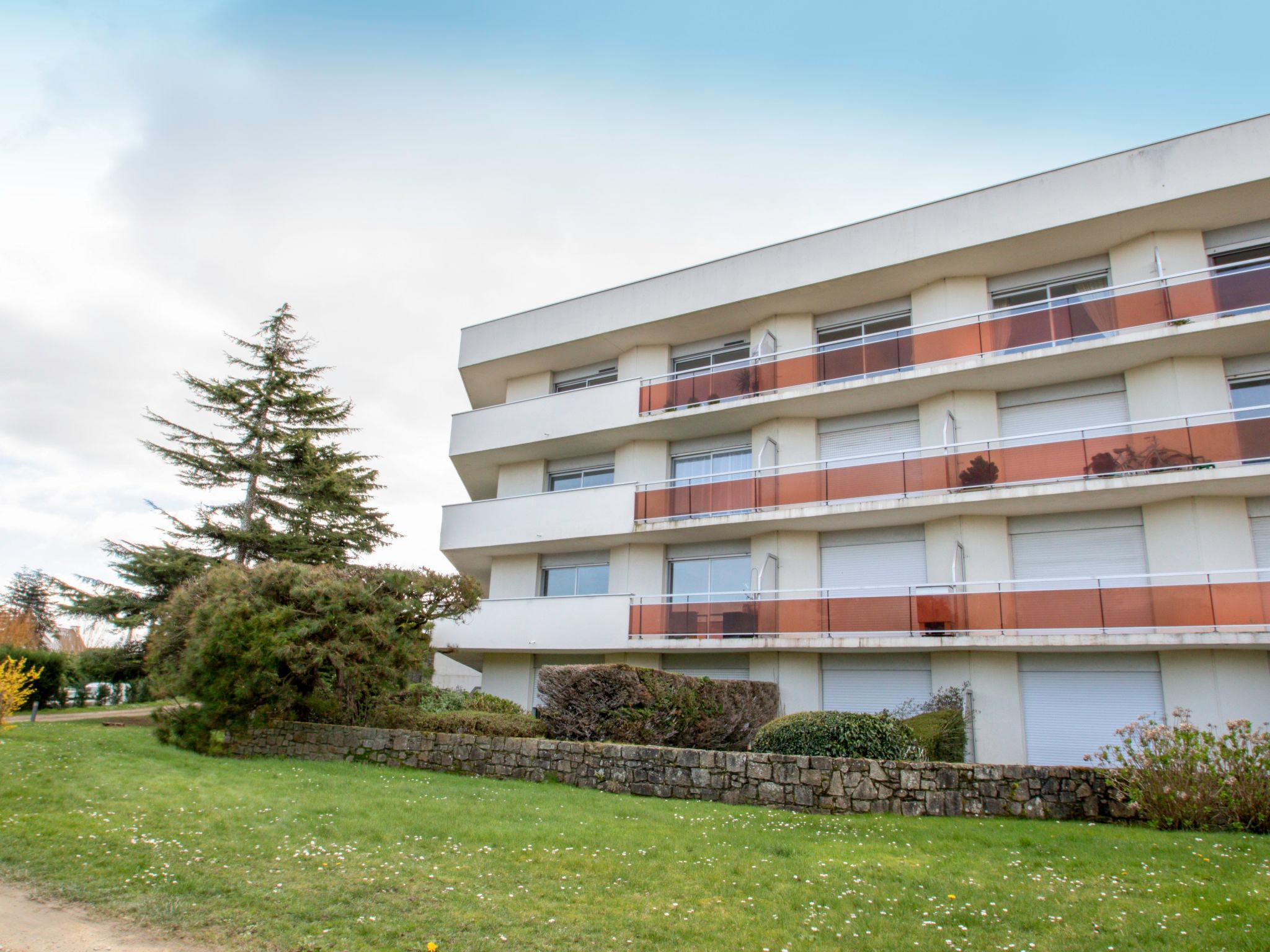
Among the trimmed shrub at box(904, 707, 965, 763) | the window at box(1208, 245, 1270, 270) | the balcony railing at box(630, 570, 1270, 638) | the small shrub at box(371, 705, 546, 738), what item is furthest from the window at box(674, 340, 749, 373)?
the small shrub at box(371, 705, 546, 738)

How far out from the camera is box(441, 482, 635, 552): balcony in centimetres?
2191

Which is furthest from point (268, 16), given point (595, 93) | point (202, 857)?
point (202, 857)

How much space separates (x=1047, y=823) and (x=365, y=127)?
16.1m

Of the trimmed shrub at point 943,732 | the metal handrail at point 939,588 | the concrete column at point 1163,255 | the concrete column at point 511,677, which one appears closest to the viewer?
the trimmed shrub at point 943,732

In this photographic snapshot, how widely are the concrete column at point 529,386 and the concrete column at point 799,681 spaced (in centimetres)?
1130

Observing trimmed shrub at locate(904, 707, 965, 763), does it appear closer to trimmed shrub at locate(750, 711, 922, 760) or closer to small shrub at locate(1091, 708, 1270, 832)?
trimmed shrub at locate(750, 711, 922, 760)

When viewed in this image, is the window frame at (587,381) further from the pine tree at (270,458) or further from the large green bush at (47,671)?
the large green bush at (47,671)

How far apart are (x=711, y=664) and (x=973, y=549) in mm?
6947

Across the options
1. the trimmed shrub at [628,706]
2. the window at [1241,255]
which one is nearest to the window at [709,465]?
the trimmed shrub at [628,706]

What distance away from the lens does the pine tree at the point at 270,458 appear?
2830cm

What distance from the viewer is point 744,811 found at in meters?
10.6

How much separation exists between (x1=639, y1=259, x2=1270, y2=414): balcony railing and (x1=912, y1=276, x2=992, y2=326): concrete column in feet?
1.88

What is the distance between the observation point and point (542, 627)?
2219cm

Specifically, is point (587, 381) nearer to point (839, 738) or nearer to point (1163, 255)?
point (1163, 255)
